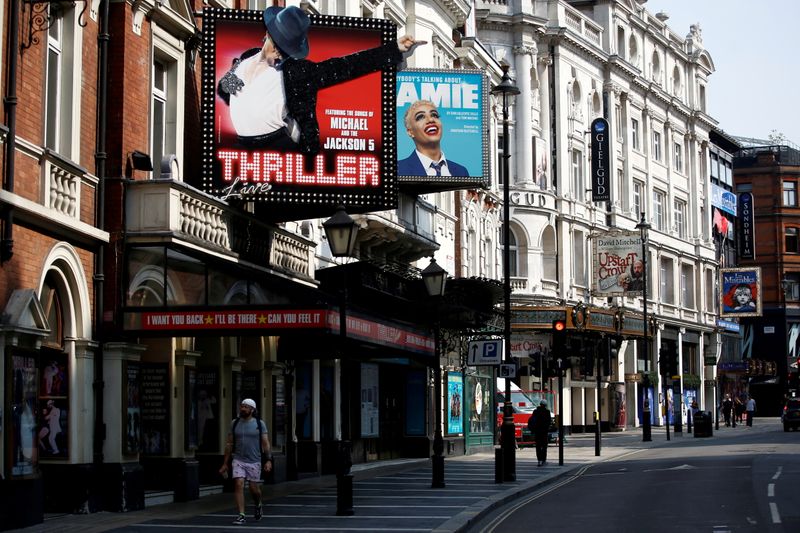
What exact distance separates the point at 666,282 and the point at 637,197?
667cm

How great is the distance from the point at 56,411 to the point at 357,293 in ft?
44.3

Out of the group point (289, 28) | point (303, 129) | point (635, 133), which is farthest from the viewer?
point (635, 133)

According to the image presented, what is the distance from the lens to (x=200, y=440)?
26828 mm

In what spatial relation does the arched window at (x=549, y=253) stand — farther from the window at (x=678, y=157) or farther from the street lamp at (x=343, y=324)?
the street lamp at (x=343, y=324)

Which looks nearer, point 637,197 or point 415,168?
point 415,168

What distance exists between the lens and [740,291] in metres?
87.0

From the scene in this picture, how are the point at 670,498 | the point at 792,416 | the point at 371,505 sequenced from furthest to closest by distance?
the point at 792,416 → the point at 670,498 → the point at 371,505

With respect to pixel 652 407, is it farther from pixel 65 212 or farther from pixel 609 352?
pixel 65 212

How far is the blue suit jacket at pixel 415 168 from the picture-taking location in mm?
39031

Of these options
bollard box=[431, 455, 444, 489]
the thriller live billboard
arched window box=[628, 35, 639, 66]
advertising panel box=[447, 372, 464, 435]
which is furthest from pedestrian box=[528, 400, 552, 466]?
arched window box=[628, 35, 639, 66]

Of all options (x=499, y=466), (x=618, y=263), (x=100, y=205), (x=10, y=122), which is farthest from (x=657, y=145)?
(x=10, y=122)

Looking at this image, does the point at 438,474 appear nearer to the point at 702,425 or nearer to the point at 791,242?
the point at 702,425

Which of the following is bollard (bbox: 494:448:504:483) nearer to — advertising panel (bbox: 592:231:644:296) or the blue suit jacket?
the blue suit jacket

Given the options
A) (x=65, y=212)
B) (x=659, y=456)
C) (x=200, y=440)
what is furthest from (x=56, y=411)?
(x=659, y=456)
